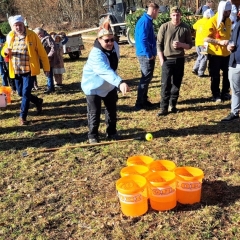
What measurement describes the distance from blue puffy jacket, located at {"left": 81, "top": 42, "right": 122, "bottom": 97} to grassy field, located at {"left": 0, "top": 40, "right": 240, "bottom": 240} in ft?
2.89

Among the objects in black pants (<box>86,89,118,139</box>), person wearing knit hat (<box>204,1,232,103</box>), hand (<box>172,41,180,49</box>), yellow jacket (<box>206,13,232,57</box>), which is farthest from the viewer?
yellow jacket (<box>206,13,232,57</box>)

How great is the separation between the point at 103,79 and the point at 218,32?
2.74m

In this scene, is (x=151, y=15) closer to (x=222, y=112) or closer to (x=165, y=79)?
(x=165, y=79)

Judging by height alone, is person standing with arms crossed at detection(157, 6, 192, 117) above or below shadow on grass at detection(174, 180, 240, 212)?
above

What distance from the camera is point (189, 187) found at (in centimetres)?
344

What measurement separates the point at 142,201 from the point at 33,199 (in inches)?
51.6

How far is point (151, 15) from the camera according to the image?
6.15m

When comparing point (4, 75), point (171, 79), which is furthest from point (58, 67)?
point (171, 79)

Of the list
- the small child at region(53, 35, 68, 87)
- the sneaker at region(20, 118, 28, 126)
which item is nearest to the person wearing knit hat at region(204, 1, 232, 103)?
the sneaker at region(20, 118, 28, 126)

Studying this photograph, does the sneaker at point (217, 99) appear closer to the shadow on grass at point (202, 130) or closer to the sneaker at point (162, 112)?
the shadow on grass at point (202, 130)

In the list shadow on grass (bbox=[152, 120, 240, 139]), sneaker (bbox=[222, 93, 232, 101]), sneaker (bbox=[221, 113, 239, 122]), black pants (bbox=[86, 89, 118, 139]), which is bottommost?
shadow on grass (bbox=[152, 120, 240, 139])

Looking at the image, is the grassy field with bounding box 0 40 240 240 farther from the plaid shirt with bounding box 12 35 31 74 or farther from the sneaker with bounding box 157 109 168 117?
the plaid shirt with bounding box 12 35 31 74

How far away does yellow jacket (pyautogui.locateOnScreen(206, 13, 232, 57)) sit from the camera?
625 centimetres

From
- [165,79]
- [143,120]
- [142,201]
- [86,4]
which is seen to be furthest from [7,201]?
[86,4]
